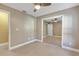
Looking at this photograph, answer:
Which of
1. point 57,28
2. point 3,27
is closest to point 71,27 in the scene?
point 3,27

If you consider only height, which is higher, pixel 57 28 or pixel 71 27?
pixel 57 28

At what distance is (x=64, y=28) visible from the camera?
161 inches

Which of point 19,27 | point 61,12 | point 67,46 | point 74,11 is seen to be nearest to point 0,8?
point 19,27

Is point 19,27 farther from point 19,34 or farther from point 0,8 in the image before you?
point 0,8

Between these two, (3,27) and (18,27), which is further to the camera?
(3,27)

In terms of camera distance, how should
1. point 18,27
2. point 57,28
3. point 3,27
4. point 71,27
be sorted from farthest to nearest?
point 57,28 < point 3,27 < point 18,27 < point 71,27

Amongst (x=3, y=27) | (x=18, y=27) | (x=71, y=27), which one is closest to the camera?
(x=71, y=27)

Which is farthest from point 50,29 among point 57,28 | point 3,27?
point 3,27

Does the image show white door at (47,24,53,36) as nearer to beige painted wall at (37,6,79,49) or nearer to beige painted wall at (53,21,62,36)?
beige painted wall at (53,21,62,36)

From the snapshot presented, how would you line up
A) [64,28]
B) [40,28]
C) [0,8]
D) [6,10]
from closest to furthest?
[0,8], [6,10], [64,28], [40,28]

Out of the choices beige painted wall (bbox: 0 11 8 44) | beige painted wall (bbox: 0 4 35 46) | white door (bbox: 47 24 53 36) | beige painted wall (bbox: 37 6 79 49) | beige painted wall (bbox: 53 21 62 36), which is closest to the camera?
beige painted wall (bbox: 37 6 79 49)

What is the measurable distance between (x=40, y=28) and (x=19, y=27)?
79.3 inches

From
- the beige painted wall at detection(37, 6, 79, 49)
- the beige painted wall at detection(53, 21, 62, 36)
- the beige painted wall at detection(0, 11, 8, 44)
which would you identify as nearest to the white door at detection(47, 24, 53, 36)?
the beige painted wall at detection(53, 21, 62, 36)

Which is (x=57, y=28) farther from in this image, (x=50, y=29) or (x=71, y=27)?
(x=71, y=27)
